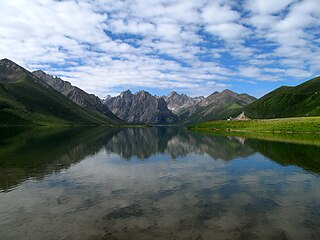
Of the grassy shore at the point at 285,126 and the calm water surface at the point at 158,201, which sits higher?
the grassy shore at the point at 285,126

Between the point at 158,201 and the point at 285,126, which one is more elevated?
the point at 285,126

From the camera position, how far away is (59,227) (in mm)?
21516

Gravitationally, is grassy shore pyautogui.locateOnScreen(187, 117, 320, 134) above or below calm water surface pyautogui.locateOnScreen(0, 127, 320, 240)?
above

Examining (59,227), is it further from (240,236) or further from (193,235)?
(240,236)

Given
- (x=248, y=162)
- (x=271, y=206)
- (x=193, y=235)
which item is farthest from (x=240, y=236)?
(x=248, y=162)

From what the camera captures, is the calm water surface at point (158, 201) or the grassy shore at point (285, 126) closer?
the calm water surface at point (158, 201)

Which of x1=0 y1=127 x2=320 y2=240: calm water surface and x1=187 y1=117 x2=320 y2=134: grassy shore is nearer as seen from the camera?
x1=0 y1=127 x2=320 y2=240: calm water surface

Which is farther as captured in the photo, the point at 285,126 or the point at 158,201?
the point at 285,126

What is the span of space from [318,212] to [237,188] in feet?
34.4

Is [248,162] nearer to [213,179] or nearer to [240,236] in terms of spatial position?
[213,179]

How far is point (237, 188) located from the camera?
113 feet

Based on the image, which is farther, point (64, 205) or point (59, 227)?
point (64, 205)

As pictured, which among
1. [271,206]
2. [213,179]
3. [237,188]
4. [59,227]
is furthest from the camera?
[213,179]

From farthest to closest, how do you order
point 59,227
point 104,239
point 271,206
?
point 271,206, point 59,227, point 104,239
